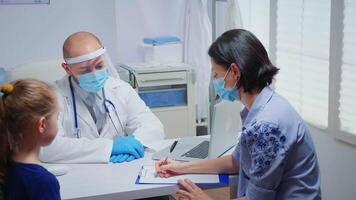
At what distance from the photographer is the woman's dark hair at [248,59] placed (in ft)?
4.83

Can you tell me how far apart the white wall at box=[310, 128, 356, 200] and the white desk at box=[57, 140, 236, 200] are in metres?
1.17

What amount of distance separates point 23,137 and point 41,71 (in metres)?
1.21

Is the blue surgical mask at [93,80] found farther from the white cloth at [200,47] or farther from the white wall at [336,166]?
the white cloth at [200,47]

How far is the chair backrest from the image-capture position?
237cm

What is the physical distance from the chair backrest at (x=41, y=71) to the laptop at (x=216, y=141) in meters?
0.85

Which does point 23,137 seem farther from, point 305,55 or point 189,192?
point 305,55

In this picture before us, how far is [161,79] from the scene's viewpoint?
128 inches

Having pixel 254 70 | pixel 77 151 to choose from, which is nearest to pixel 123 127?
pixel 77 151

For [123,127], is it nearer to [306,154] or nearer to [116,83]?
[116,83]

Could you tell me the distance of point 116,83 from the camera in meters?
2.37

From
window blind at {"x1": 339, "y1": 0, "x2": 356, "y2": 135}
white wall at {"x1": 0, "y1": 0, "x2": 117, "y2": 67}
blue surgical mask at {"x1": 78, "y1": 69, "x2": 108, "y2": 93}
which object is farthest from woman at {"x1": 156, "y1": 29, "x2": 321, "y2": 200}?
white wall at {"x1": 0, "y1": 0, "x2": 117, "y2": 67}

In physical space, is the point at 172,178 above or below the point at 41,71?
below

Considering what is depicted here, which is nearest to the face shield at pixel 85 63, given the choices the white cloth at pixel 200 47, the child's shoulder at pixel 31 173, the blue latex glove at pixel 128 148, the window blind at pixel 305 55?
the blue latex glove at pixel 128 148

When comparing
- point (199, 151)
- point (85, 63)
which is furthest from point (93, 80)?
point (199, 151)
